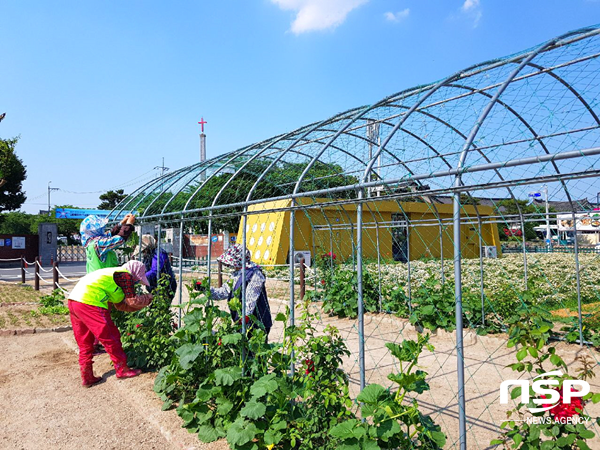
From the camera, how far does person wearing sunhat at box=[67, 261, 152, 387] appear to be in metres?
4.59

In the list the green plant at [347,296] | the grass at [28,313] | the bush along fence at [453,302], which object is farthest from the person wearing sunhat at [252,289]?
the grass at [28,313]

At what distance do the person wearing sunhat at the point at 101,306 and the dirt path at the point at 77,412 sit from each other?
254 mm

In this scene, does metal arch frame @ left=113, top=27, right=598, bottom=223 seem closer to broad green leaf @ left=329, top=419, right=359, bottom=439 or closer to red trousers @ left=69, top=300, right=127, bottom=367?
broad green leaf @ left=329, top=419, right=359, bottom=439

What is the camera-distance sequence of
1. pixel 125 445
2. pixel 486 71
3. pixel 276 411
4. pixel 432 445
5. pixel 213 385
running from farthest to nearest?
1. pixel 486 71
2. pixel 213 385
3. pixel 125 445
4. pixel 276 411
5. pixel 432 445

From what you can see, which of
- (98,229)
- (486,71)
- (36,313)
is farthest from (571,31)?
(36,313)

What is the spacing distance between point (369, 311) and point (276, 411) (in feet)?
18.4

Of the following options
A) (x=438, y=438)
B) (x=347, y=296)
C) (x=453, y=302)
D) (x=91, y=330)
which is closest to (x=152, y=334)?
(x=91, y=330)

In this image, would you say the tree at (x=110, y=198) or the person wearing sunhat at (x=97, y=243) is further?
the tree at (x=110, y=198)

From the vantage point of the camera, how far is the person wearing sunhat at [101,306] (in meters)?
4.59

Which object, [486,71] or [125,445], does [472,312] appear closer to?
[486,71]

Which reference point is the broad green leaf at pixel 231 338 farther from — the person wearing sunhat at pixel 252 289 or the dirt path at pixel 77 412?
the dirt path at pixel 77 412

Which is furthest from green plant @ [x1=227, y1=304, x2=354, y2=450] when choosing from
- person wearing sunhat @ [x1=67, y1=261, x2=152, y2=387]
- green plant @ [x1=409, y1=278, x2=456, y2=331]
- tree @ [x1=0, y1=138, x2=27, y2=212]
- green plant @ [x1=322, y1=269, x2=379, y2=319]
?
tree @ [x1=0, y1=138, x2=27, y2=212]

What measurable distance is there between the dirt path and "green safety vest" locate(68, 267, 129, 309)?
93 centimetres

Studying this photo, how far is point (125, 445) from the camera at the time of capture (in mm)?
3424
